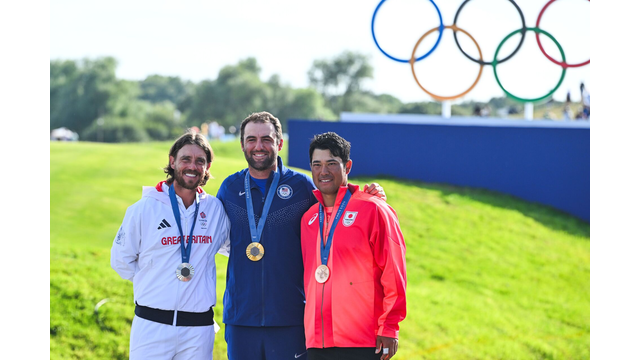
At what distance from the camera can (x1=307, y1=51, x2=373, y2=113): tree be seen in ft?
255

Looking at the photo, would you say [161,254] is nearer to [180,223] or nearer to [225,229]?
[180,223]

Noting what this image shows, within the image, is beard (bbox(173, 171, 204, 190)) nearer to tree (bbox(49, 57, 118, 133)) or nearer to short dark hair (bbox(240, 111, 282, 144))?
short dark hair (bbox(240, 111, 282, 144))

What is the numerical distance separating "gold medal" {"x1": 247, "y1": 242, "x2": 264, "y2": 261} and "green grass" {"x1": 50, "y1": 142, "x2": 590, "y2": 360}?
168 inches

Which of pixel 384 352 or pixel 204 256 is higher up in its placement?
pixel 204 256

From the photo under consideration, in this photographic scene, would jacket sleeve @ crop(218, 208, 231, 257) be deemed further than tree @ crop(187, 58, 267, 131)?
No

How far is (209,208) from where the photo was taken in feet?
14.8

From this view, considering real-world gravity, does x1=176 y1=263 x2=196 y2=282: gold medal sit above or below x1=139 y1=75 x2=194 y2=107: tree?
below

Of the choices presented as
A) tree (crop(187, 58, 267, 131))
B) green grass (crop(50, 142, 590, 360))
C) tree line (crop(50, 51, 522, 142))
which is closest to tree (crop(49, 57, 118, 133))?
tree line (crop(50, 51, 522, 142))

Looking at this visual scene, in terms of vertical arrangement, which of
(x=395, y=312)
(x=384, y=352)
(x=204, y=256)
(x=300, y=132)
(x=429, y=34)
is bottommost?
(x=384, y=352)

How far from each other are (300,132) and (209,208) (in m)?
15.1

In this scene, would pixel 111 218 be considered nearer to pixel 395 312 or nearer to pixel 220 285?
pixel 220 285

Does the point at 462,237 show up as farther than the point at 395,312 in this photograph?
Yes

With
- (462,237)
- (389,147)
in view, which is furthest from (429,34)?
(389,147)

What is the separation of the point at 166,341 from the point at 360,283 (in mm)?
1377
